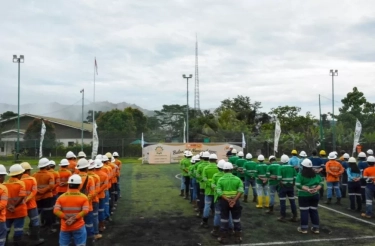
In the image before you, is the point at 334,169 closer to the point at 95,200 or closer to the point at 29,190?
the point at 95,200

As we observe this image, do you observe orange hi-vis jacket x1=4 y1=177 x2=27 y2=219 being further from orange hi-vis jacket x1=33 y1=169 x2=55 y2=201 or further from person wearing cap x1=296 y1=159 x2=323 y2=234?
person wearing cap x1=296 y1=159 x2=323 y2=234

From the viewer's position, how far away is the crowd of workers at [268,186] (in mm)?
8812

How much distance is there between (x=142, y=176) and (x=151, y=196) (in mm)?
7873

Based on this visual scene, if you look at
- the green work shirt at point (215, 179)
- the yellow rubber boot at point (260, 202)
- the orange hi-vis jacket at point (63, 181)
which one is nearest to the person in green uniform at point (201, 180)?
the green work shirt at point (215, 179)

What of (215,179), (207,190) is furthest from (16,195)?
(207,190)

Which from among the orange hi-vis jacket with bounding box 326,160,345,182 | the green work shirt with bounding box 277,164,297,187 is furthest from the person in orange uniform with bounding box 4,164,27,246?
the orange hi-vis jacket with bounding box 326,160,345,182

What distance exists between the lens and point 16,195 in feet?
25.5

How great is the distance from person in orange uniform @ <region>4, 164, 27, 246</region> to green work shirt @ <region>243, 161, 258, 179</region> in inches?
321

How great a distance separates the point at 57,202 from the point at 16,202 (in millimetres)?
1948

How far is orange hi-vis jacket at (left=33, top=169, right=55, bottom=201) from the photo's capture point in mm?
9445

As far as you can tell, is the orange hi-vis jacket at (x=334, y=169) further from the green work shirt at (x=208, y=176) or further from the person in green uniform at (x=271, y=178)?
the green work shirt at (x=208, y=176)

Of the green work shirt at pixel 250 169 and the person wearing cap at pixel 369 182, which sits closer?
the person wearing cap at pixel 369 182

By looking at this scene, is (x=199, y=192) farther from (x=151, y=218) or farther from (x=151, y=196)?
(x=151, y=196)

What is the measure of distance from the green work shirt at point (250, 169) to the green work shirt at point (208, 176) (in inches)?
118
